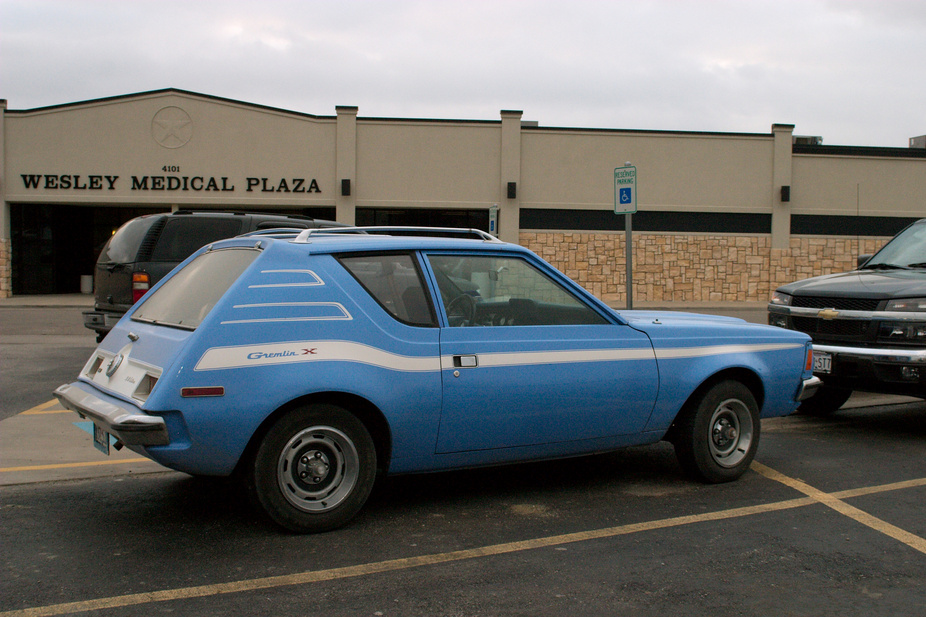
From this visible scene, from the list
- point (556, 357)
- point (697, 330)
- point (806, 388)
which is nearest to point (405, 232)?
point (556, 357)

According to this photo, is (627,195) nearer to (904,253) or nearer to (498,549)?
(904,253)

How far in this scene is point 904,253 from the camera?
8219mm

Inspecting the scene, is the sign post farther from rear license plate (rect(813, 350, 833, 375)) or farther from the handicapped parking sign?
rear license plate (rect(813, 350, 833, 375))

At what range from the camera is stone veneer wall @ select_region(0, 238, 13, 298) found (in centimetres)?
2722

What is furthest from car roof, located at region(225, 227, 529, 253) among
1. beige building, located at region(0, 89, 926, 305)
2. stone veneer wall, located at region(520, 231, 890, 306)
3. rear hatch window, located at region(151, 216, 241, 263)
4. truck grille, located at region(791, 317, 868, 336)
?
stone veneer wall, located at region(520, 231, 890, 306)

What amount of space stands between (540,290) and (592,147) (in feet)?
79.5

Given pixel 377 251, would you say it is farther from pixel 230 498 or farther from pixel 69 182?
pixel 69 182

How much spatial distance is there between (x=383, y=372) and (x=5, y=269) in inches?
1072

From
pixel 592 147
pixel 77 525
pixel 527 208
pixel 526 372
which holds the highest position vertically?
pixel 592 147

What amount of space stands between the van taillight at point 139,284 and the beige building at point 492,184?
1857 cm

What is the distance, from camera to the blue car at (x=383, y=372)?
13.4 feet

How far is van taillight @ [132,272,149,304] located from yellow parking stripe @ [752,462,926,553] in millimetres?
6684

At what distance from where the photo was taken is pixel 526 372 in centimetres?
475

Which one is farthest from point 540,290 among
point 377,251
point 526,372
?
point 377,251
